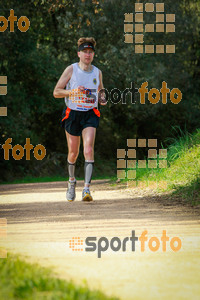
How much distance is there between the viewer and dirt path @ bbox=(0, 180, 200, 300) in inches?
168

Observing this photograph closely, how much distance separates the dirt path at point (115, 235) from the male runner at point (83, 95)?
1.01m

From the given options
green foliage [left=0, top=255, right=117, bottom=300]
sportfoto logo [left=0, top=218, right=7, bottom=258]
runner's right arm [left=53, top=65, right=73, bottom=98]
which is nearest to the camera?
green foliage [left=0, top=255, right=117, bottom=300]

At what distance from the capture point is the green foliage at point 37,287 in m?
3.78

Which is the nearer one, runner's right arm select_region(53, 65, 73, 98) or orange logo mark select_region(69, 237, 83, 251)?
orange logo mark select_region(69, 237, 83, 251)

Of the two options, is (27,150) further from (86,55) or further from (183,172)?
(86,55)

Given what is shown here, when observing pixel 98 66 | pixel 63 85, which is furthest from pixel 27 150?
pixel 63 85

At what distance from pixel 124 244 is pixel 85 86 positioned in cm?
369

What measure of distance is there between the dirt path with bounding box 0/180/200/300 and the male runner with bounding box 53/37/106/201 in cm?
101

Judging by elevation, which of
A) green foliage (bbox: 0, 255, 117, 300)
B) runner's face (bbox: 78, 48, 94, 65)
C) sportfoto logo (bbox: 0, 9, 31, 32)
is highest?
sportfoto logo (bbox: 0, 9, 31, 32)

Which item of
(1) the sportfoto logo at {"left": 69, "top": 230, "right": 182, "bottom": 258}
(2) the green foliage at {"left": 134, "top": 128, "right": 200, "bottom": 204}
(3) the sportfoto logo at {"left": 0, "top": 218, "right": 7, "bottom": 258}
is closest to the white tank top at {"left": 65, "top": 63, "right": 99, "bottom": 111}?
(3) the sportfoto logo at {"left": 0, "top": 218, "right": 7, "bottom": 258}

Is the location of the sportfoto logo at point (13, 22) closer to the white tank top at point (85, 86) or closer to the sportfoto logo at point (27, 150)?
the sportfoto logo at point (27, 150)

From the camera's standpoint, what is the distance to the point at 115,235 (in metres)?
6.44

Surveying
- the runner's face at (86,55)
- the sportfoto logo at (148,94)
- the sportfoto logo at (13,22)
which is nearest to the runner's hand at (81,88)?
the runner's face at (86,55)

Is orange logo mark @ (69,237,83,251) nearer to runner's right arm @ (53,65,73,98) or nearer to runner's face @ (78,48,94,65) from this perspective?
runner's right arm @ (53,65,73,98)
